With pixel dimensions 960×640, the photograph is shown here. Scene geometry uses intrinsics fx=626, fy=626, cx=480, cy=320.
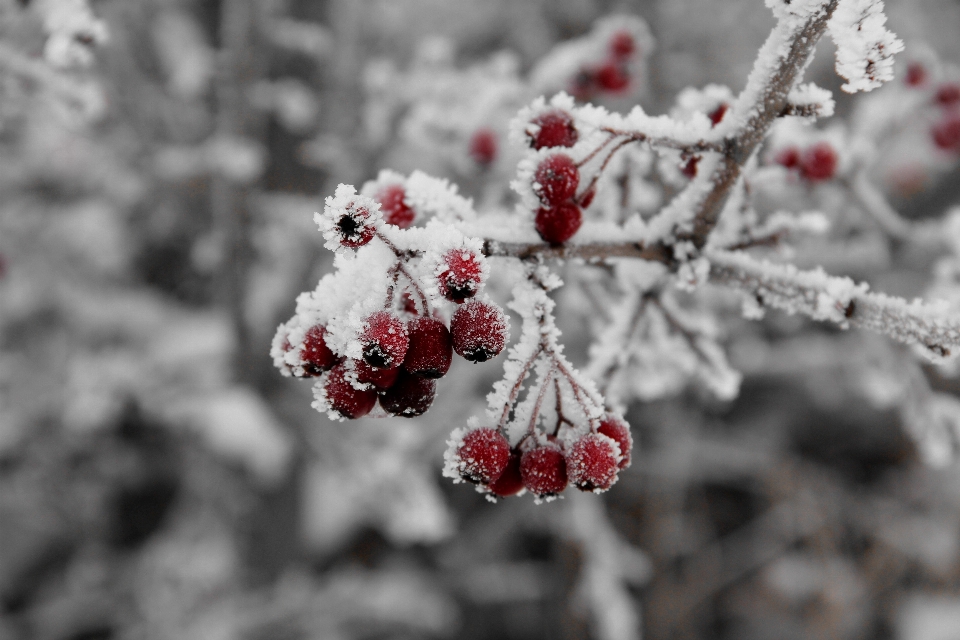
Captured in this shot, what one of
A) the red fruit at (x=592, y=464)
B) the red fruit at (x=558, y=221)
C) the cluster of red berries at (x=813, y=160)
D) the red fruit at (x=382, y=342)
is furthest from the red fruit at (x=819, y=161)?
the red fruit at (x=382, y=342)

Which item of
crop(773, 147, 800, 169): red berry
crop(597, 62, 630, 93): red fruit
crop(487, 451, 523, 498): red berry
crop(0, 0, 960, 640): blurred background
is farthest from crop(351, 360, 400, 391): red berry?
crop(597, 62, 630, 93): red fruit

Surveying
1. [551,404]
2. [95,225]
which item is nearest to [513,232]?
[551,404]

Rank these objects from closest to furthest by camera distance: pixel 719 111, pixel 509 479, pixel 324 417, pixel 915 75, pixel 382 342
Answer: pixel 382 342, pixel 509 479, pixel 719 111, pixel 915 75, pixel 324 417

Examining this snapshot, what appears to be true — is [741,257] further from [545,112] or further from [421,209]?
[421,209]

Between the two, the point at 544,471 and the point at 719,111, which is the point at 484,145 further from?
the point at 544,471

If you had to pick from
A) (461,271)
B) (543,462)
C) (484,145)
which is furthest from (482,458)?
(484,145)
